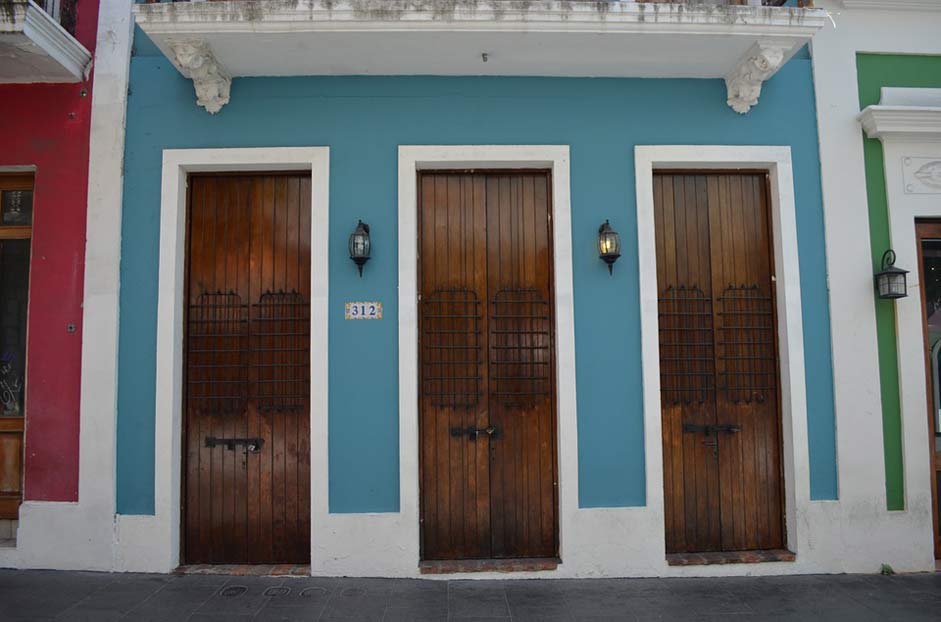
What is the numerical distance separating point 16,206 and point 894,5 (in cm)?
865

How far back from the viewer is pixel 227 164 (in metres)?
5.27

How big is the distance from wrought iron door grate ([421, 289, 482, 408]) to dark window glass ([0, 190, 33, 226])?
12.9ft

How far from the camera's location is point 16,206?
18.1 ft

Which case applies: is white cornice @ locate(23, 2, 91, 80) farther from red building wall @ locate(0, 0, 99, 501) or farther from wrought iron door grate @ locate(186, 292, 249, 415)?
→ wrought iron door grate @ locate(186, 292, 249, 415)

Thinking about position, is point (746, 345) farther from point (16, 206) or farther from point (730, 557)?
point (16, 206)

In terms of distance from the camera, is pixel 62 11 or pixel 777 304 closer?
pixel 62 11

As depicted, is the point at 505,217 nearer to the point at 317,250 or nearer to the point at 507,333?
the point at 507,333

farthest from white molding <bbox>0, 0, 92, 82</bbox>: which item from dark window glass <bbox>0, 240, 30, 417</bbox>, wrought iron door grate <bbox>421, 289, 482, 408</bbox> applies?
wrought iron door grate <bbox>421, 289, 482, 408</bbox>

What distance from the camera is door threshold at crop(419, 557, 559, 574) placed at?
497 cm

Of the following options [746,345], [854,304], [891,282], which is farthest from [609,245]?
[891,282]

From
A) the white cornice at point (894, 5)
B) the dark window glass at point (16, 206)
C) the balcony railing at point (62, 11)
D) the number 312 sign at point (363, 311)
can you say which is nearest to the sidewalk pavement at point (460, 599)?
the number 312 sign at point (363, 311)

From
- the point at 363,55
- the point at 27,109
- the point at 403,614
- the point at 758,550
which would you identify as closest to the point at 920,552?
the point at 758,550

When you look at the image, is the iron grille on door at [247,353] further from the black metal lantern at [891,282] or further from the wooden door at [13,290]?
the black metal lantern at [891,282]

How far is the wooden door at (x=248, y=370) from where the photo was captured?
5176 mm
